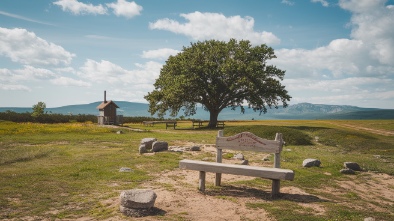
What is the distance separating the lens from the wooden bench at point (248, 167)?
9366mm


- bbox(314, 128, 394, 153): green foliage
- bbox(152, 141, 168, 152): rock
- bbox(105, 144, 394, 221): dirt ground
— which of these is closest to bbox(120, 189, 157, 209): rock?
bbox(105, 144, 394, 221): dirt ground

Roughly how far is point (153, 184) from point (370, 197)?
7.94 metres

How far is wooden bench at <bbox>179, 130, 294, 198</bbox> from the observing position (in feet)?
30.7

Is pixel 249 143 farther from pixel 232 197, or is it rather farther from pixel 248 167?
pixel 232 197

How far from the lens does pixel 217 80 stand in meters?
48.1

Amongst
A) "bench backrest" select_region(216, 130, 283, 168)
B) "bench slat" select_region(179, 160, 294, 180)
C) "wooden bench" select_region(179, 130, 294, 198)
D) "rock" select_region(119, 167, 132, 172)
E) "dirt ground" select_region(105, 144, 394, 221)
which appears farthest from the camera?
"rock" select_region(119, 167, 132, 172)

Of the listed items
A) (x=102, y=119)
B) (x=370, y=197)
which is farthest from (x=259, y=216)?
(x=102, y=119)

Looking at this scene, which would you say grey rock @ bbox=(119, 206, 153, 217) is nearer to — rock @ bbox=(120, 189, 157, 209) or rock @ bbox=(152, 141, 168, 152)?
rock @ bbox=(120, 189, 157, 209)

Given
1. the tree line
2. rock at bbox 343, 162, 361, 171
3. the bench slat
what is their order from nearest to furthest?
the bench slat
rock at bbox 343, 162, 361, 171
the tree line

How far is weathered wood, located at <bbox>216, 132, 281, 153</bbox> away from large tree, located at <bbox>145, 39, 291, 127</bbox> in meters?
33.3

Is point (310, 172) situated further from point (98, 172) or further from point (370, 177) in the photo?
point (98, 172)

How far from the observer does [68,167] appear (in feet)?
46.4

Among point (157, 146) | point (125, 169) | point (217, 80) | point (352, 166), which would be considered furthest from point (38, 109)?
point (352, 166)

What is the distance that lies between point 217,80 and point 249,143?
125ft
